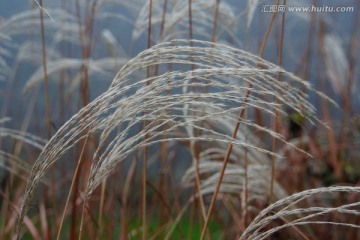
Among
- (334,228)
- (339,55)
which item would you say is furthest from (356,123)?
(334,228)

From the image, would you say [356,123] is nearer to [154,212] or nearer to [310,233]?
[310,233]

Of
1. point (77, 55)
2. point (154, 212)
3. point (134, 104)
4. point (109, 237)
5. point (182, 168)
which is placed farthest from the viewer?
point (182, 168)

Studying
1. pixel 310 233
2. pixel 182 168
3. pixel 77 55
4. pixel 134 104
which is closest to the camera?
pixel 134 104

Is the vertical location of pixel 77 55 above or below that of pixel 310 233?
above

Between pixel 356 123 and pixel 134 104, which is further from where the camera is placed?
pixel 356 123

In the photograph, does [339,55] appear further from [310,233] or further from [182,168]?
[182,168]

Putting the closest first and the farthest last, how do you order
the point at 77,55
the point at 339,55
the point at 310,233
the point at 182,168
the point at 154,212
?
the point at 310,233 < the point at 339,55 < the point at 154,212 < the point at 77,55 < the point at 182,168

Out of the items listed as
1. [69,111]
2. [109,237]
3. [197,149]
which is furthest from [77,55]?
[109,237]

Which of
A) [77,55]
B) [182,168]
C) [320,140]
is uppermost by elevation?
[77,55]

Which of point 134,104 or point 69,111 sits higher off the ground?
point 134,104
